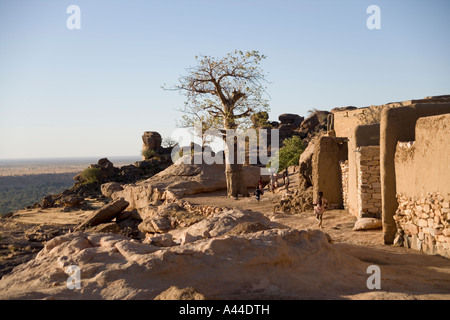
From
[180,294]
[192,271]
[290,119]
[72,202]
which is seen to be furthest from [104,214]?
[290,119]

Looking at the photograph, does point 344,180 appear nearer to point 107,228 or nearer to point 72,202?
point 107,228

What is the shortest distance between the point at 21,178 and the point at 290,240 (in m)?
79.9

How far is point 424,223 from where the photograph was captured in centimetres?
781

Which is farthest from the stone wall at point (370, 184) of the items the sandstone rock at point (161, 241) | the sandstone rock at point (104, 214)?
the sandstone rock at point (104, 214)

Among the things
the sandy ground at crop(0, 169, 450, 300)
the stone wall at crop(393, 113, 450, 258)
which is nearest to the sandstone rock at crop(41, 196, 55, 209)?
the sandy ground at crop(0, 169, 450, 300)

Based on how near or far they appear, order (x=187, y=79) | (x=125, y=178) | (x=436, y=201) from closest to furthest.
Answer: (x=436, y=201) → (x=187, y=79) → (x=125, y=178)

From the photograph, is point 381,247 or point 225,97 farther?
point 225,97

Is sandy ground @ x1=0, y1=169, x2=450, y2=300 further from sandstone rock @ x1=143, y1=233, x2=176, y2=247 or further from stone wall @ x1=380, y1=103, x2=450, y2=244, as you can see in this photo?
sandstone rock @ x1=143, y1=233, x2=176, y2=247

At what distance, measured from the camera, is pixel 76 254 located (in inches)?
213

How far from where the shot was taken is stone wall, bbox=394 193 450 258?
284 inches

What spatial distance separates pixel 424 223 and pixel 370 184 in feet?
9.80
